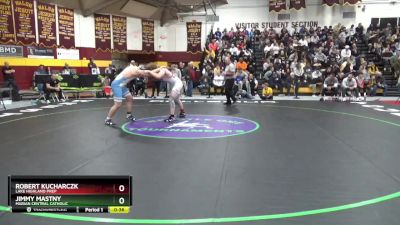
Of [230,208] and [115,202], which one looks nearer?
[115,202]

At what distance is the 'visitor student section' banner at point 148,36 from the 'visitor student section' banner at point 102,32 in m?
2.56

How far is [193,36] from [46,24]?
29.7 feet

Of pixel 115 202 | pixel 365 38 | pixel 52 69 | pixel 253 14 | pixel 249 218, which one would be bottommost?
pixel 249 218

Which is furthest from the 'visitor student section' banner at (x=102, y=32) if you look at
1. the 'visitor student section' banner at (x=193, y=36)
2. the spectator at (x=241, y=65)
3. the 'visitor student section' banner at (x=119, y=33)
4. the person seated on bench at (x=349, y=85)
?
the person seated on bench at (x=349, y=85)

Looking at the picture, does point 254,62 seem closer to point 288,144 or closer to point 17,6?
point 17,6

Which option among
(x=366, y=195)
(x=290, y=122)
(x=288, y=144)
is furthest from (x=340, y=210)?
(x=290, y=122)

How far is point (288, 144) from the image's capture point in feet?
18.4

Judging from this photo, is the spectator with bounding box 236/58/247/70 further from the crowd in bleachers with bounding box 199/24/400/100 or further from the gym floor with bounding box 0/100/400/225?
the gym floor with bounding box 0/100/400/225

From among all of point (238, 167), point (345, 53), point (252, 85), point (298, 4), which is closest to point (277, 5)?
point (298, 4)

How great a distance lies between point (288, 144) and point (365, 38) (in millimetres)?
15482

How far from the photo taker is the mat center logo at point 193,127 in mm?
6359

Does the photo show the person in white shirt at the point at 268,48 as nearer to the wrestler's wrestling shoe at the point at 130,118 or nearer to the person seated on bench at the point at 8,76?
the wrestler's wrestling shoe at the point at 130,118

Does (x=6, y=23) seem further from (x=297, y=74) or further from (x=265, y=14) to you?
(x=265, y=14)
